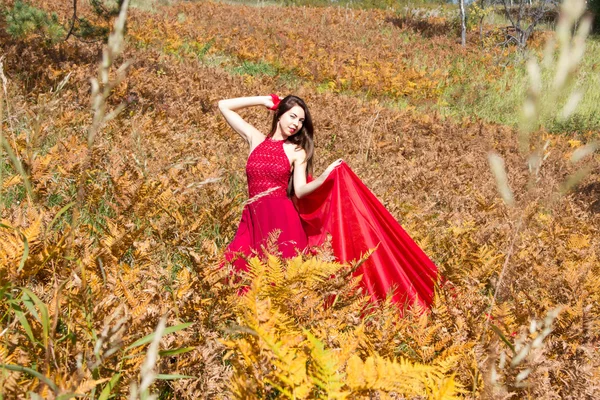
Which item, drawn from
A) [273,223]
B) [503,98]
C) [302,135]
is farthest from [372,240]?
[503,98]

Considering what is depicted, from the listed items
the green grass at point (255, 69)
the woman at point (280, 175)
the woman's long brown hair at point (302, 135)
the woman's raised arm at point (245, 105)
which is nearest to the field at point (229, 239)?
the green grass at point (255, 69)

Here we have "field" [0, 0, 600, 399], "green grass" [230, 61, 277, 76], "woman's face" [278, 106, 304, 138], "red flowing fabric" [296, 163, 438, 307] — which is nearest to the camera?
"field" [0, 0, 600, 399]

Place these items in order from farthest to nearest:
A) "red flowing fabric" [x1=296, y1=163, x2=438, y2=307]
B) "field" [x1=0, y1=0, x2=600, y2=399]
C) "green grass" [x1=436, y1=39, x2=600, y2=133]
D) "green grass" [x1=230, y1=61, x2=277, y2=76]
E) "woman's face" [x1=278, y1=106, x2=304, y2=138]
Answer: "green grass" [x1=230, y1=61, x2=277, y2=76]
"green grass" [x1=436, y1=39, x2=600, y2=133]
"woman's face" [x1=278, y1=106, x2=304, y2=138]
"red flowing fabric" [x1=296, y1=163, x2=438, y2=307]
"field" [x1=0, y1=0, x2=600, y2=399]

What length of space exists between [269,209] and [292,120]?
0.92 metres

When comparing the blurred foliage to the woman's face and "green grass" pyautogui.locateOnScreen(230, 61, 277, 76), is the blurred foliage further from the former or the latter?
"green grass" pyautogui.locateOnScreen(230, 61, 277, 76)

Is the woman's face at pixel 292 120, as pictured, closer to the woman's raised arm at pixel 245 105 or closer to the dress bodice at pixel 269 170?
the dress bodice at pixel 269 170

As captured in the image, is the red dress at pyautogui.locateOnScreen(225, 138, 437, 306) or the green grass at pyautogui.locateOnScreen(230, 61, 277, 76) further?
the green grass at pyautogui.locateOnScreen(230, 61, 277, 76)

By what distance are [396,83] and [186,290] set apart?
1484 centimetres

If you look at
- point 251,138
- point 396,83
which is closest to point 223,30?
point 396,83

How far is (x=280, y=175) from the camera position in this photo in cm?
450

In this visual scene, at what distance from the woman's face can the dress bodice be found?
17 centimetres

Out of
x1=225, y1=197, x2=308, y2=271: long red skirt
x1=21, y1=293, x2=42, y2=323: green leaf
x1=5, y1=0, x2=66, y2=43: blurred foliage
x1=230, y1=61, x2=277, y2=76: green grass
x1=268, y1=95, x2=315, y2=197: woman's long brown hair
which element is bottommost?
x1=225, y1=197, x2=308, y2=271: long red skirt

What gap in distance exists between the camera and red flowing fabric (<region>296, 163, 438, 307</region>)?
3621 mm

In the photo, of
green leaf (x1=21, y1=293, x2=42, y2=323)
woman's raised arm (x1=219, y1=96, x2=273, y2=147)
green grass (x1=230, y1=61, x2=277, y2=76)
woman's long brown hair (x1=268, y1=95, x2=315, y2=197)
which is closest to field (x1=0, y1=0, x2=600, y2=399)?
green leaf (x1=21, y1=293, x2=42, y2=323)
